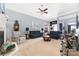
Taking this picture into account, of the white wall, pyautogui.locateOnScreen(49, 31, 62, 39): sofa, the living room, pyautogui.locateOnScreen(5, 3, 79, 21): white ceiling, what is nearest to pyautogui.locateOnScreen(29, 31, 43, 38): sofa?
the living room

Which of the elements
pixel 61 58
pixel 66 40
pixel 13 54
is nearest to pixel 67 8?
pixel 66 40

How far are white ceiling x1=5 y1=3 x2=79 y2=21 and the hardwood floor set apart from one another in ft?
1.48

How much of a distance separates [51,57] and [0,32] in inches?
39.6

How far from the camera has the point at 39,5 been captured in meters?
2.24

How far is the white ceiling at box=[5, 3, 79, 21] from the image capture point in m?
2.22

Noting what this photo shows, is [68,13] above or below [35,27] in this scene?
above

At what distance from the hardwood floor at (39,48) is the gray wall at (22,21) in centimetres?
25

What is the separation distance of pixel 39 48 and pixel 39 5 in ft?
2.51

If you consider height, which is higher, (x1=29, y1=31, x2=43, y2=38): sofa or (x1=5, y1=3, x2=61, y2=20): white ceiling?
(x1=5, y1=3, x2=61, y2=20): white ceiling

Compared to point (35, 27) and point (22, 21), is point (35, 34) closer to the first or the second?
point (35, 27)

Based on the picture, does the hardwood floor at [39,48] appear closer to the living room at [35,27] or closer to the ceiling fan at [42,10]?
the living room at [35,27]

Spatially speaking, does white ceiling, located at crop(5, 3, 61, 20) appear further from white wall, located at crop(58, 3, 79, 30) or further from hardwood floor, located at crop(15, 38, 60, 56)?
hardwood floor, located at crop(15, 38, 60, 56)

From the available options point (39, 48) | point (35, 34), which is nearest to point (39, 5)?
point (35, 34)

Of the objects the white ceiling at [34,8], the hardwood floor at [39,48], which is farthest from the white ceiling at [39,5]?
the hardwood floor at [39,48]
